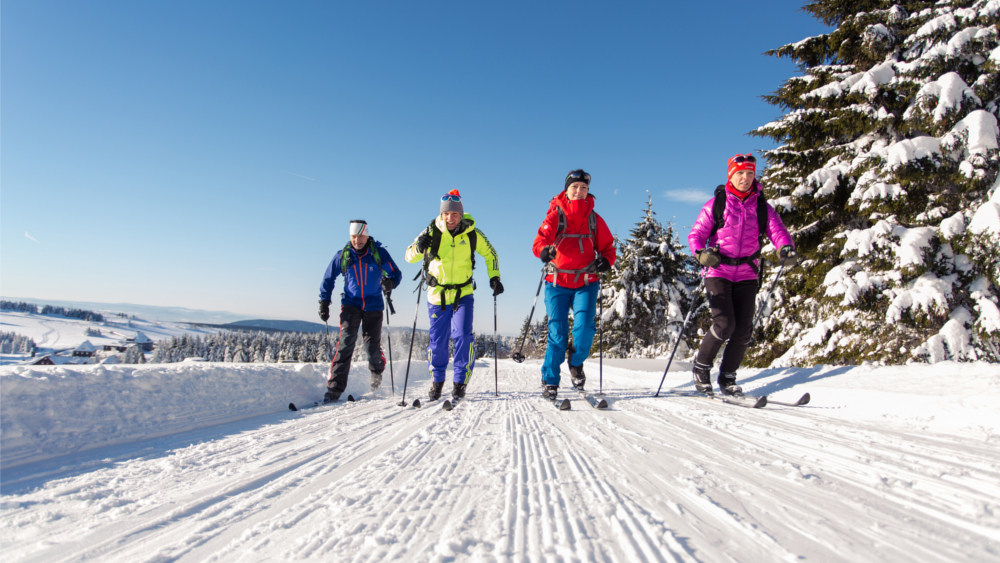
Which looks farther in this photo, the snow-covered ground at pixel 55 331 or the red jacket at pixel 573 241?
the snow-covered ground at pixel 55 331

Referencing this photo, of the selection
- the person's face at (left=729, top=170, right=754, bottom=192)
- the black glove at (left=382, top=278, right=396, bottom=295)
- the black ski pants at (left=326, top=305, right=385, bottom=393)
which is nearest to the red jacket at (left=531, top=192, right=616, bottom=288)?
the person's face at (left=729, top=170, right=754, bottom=192)

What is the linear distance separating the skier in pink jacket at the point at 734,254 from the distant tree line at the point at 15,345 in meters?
178

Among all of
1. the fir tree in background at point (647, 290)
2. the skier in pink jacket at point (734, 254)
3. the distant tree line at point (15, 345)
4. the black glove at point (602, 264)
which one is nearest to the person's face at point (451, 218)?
the black glove at point (602, 264)

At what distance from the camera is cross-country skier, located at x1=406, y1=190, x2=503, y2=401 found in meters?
5.16

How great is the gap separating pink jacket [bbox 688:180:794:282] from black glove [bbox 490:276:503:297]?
238 centimetres

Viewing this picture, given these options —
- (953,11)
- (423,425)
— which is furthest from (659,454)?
(953,11)

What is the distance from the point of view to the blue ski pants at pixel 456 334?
5211mm

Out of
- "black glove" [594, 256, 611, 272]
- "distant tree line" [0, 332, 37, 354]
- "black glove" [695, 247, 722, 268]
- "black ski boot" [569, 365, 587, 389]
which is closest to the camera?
"black glove" [695, 247, 722, 268]

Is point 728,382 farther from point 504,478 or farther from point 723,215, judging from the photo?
point 504,478

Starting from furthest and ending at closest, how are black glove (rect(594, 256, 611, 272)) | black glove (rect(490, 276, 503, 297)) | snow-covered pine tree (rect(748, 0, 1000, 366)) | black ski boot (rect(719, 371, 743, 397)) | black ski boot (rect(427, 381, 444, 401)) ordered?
snow-covered pine tree (rect(748, 0, 1000, 366)) < black glove (rect(490, 276, 503, 297)) < black ski boot (rect(427, 381, 444, 401)) < black glove (rect(594, 256, 611, 272)) < black ski boot (rect(719, 371, 743, 397))

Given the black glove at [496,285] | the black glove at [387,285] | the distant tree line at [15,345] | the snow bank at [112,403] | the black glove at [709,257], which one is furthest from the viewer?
the distant tree line at [15,345]

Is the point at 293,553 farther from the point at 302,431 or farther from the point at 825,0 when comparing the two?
the point at 825,0

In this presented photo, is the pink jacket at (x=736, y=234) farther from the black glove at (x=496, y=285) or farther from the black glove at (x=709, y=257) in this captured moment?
the black glove at (x=496, y=285)

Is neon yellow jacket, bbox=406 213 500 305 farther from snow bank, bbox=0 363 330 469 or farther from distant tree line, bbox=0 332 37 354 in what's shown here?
distant tree line, bbox=0 332 37 354
